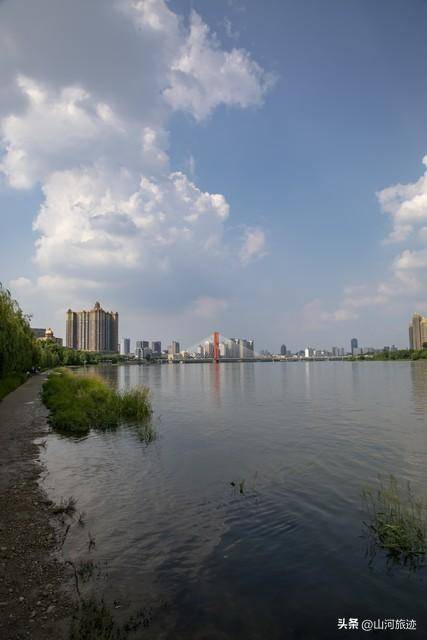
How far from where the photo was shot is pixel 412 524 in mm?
10008

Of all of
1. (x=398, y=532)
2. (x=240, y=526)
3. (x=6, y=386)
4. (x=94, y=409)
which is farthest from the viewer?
(x=6, y=386)

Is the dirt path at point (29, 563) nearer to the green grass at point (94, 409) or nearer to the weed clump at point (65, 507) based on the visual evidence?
the weed clump at point (65, 507)

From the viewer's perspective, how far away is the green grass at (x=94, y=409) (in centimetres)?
2556

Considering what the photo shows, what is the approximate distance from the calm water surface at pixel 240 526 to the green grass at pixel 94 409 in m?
2.65

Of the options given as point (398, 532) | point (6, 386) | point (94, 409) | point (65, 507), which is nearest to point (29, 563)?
point (65, 507)

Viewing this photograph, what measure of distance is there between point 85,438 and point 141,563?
14943mm

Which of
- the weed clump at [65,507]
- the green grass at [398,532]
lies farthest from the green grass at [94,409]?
the green grass at [398,532]

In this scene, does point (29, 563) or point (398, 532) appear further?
point (398, 532)

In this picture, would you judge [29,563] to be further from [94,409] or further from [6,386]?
[6,386]

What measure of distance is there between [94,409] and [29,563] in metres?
20.5

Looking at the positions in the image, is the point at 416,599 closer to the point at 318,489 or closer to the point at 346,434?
the point at 318,489

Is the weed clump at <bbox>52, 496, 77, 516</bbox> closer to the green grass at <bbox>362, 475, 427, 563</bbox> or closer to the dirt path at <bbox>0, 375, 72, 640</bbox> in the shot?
the dirt path at <bbox>0, 375, 72, 640</bbox>

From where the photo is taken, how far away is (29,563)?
27.4ft

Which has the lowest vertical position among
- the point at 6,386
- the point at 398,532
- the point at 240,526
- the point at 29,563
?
the point at 240,526
